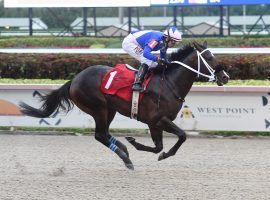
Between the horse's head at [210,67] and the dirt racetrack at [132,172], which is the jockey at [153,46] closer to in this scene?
the horse's head at [210,67]

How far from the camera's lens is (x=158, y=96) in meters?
8.13

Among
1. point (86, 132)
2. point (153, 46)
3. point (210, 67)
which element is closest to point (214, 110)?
point (86, 132)

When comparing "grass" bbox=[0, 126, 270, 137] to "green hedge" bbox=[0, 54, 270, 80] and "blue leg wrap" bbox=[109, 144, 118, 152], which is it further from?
"blue leg wrap" bbox=[109, 144, 118, 152]

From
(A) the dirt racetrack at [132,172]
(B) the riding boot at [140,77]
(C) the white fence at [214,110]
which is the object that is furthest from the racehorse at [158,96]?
(C) the white fence at [214,110]

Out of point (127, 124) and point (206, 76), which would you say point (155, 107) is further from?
point (127, 124)

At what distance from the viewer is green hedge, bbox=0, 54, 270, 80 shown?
497 inches

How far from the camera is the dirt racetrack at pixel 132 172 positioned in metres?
6.63

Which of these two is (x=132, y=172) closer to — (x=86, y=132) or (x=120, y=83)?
(x=120, y=83)

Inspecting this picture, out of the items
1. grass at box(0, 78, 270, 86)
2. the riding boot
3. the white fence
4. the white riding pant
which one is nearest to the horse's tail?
the white riding pant

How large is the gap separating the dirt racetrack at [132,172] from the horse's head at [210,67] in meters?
1.01

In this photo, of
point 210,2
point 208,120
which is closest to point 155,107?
point 208,120

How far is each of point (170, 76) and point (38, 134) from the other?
396cm

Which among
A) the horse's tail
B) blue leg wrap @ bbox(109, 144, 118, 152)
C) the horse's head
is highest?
the horse's head

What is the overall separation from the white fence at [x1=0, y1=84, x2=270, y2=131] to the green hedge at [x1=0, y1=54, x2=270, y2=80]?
4.73ft
